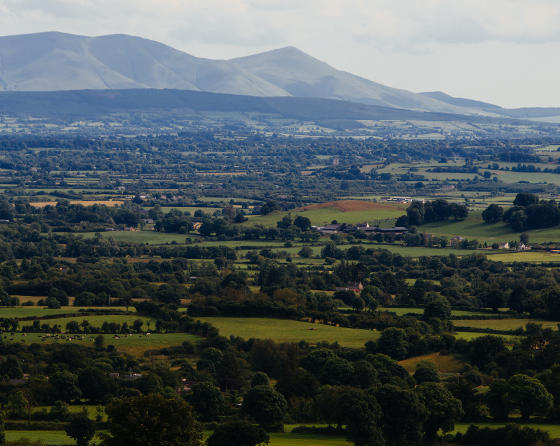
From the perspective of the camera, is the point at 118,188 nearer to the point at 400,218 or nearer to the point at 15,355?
the point at 400,218

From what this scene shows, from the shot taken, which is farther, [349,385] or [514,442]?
[349,385]

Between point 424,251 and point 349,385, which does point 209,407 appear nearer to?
point 349,385

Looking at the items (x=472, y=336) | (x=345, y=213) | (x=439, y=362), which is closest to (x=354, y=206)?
(x=345, y=213)

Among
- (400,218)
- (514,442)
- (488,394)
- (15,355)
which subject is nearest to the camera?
(514,442)

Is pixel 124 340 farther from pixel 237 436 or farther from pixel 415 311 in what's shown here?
pixel 237 436

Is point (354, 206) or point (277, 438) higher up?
point (277, 438)

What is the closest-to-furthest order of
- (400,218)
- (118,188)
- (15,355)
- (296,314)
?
(15,355)
(296,314)
(400,218)
(118,188)

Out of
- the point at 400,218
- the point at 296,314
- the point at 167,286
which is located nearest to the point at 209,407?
the point at 296,314
